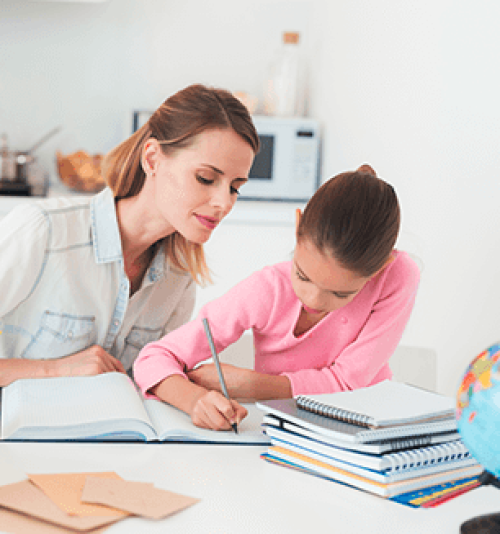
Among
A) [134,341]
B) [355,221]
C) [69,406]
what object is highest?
[355,221]

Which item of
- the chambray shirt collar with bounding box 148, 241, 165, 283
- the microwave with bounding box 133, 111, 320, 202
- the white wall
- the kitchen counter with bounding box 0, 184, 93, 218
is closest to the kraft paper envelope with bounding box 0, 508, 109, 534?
the chambray shirt collar with bounding box 148, 241, 165, 283

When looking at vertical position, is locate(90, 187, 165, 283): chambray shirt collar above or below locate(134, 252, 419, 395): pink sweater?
above

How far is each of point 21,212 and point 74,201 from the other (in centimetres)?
12

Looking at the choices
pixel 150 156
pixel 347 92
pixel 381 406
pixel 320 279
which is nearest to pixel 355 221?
pixel 320 279

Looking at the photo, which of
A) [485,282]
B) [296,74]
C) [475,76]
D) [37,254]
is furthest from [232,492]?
[296,74]

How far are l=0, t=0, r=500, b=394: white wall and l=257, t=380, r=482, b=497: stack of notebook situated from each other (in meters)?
0.55

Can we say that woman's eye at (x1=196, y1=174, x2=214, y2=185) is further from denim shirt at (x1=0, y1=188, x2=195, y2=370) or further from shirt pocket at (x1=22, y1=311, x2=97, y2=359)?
shirt pocket at (x1=22, y1=311, x2=97, y2=359)

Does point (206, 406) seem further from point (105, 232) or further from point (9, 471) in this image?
point (105, 232)

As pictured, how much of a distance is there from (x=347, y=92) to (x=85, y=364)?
1610 mm

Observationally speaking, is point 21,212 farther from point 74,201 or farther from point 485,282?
point 485,282

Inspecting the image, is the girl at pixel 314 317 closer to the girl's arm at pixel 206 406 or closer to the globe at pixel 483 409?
the girl's arm at pixel 206 406

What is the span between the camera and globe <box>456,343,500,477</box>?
25.5 inches

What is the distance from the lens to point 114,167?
1.38m

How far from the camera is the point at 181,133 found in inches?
48.5
